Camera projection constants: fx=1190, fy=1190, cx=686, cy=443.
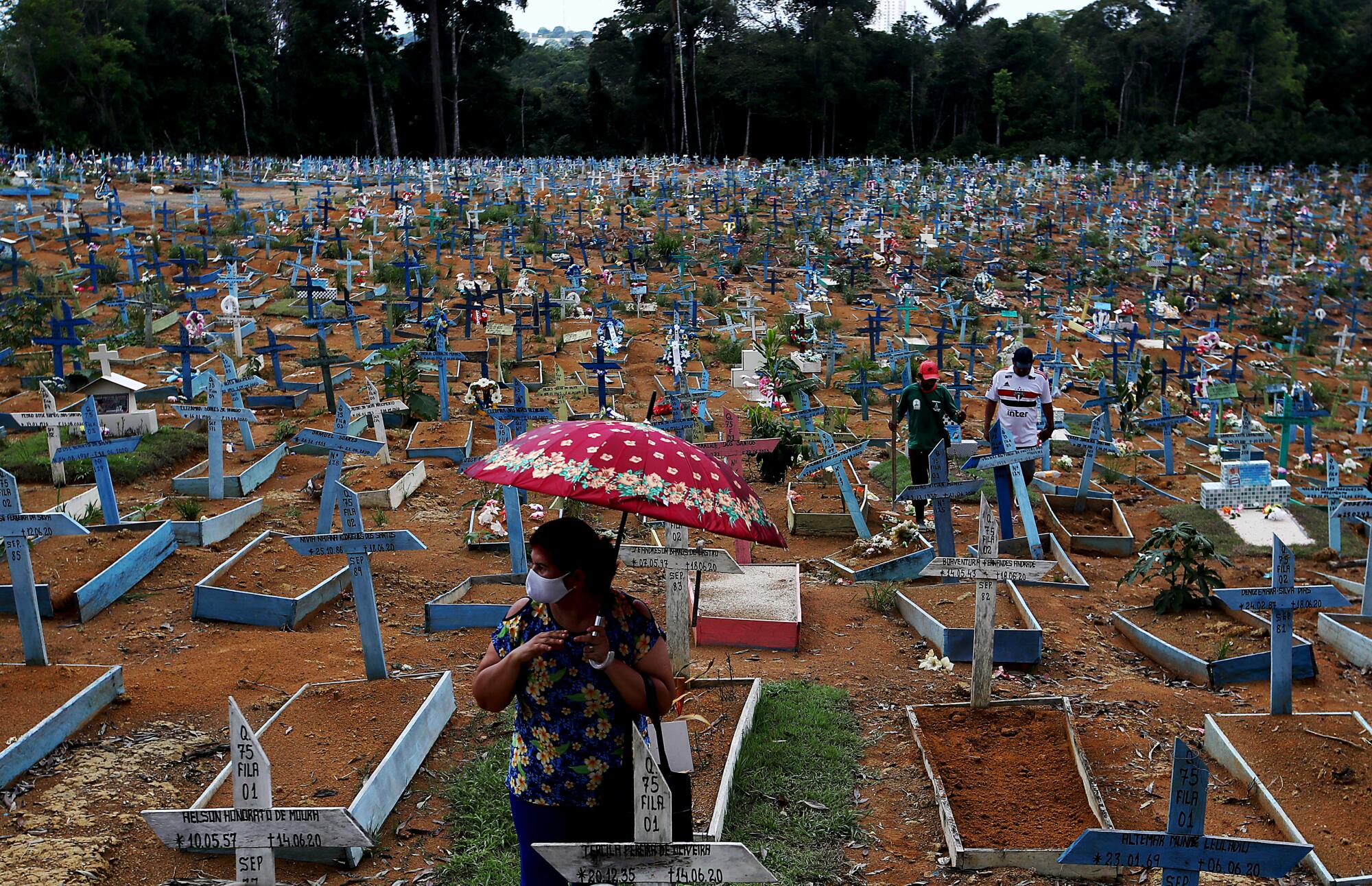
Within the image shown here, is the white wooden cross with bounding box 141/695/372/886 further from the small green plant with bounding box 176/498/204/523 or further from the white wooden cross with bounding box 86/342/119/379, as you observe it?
the white wooden cross with bounding box 86/342/119/379

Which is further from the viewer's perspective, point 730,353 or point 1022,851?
point 730,353

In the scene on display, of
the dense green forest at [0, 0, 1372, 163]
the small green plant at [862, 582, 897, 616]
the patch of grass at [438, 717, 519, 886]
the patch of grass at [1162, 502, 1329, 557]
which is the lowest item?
the patch of grass at [1162, 502, 1329, 557]

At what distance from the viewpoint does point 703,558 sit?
21.8 feet

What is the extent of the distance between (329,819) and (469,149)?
4838cm

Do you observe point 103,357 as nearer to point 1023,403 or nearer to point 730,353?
point 730,353

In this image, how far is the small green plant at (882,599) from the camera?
881 cm

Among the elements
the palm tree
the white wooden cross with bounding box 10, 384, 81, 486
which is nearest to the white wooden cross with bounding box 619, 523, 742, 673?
the white wooden cross with bounding box 10, 384, 81, 486

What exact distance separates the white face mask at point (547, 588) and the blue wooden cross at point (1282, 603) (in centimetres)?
396

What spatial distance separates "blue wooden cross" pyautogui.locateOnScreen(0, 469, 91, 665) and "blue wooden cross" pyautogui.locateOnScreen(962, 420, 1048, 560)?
6.17 meters

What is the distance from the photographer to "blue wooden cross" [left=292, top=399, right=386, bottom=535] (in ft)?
27.9

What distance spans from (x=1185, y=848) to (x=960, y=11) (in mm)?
63997

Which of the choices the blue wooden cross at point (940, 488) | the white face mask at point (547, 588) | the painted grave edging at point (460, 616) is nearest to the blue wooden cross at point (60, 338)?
the painted grave edging at point (460, 616)

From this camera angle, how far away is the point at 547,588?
3.60 metres

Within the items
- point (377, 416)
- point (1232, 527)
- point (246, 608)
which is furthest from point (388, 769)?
point (1232, 527)
